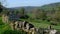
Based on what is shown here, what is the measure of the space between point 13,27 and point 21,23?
780mm

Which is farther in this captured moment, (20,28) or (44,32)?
(20,28)

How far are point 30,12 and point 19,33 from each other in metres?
12.8

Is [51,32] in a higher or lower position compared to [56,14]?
higher

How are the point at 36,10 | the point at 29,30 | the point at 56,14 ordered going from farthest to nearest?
the point at 36,10, the point at 56,14, the point at 29,30

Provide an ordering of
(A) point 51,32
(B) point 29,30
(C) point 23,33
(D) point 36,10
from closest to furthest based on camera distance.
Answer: (A) point 51,32 → (B) point 29,30 → (C) point 23,33 → (D) point 36,10

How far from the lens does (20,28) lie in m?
6.02

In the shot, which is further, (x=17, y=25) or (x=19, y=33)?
(x=17, y=25)

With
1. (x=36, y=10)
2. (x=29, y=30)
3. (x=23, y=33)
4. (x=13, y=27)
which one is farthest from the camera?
(x=36, y=10)

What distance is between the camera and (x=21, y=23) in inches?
233

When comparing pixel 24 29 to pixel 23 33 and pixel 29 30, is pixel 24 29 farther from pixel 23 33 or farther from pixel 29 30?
pixel 29 30

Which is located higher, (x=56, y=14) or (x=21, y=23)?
(x=21, y=23)

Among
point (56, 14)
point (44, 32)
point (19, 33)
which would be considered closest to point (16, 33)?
point (19, 33)

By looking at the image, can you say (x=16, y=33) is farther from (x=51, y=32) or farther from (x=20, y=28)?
(x=51, y=32)

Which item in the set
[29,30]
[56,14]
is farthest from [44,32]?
[56,14]
